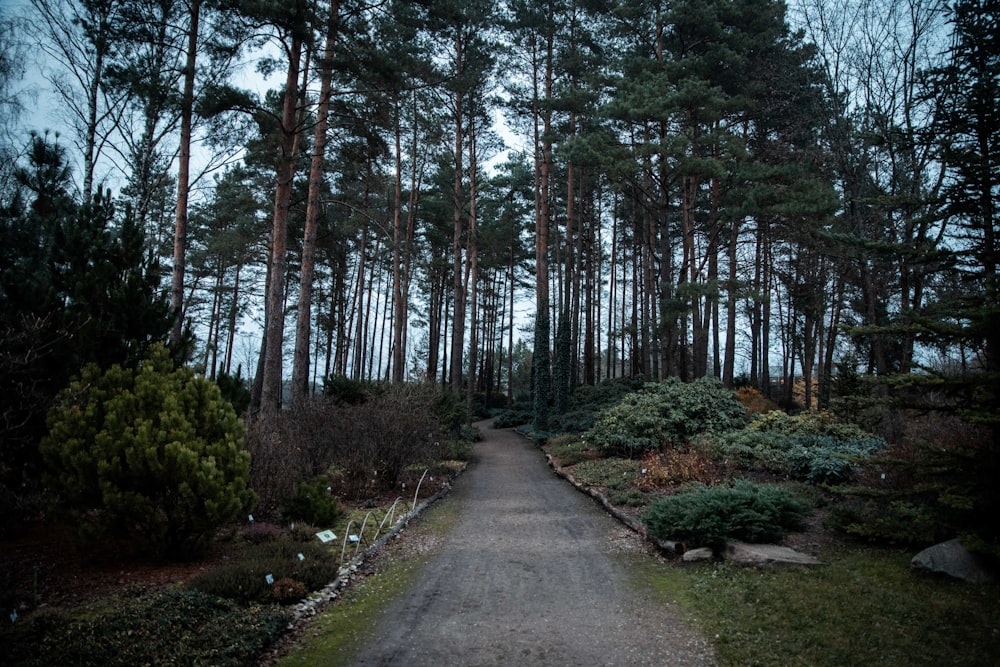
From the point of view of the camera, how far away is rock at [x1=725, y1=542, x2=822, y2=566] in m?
5.90

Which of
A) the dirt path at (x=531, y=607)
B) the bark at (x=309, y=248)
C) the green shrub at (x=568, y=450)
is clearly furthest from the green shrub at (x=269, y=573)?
the green shrub at (x=568, y=450)

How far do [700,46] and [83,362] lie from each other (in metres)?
18.7

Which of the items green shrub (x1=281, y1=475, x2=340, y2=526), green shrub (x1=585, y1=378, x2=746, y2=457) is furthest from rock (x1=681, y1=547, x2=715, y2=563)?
green shrub (x1=585, y1=378, x2=746, y2=457)

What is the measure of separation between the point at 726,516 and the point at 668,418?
6536 mm

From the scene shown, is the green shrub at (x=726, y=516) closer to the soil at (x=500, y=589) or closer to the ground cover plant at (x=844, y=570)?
the ground cover plant at (x=844, y=570)

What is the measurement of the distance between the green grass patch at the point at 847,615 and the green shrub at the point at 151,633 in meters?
3.58

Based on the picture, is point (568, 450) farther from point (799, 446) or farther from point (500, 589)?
point (500, 589)

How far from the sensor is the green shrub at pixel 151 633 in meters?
Answer: 3.49

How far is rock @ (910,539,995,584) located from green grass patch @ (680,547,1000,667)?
10 centimetres

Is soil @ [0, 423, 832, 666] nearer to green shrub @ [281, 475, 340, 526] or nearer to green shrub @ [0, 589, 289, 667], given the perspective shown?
green shrub @ [0, 589, 289, 667]

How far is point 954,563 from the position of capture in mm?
5160

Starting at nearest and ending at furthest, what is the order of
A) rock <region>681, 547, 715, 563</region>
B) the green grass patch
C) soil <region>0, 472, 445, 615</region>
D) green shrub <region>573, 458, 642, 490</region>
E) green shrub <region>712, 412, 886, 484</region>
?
the green grass patch, soil <region>0, 472, 445, 615</region>, rock <region>681, 547, 715, 563</region>, green shrub <region>712, 412, 886, 484</region>, green shrub <region>573, 458, 642, 490</region>

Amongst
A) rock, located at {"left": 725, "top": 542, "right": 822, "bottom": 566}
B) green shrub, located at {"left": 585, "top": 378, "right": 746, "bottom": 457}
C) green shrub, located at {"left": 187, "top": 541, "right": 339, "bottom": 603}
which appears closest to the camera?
green shrub, located at {"left": 187, "top": 541, "right": 339, "bottom": 603}

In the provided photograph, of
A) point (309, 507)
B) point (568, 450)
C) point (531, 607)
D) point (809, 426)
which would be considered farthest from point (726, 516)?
point (568, 450)
